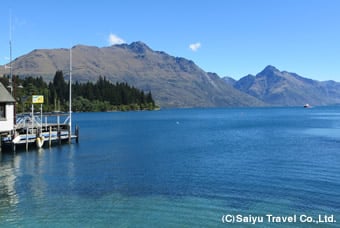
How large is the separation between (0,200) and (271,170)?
26378 mm

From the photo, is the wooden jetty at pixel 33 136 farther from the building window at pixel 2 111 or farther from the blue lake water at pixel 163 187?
the blue lake water at pixel 163 187

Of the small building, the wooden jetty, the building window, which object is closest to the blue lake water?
the wooden jetty

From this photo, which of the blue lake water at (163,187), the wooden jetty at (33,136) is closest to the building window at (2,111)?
the wooden jetty at (33,136)

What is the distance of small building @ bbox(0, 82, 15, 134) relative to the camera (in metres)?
52.7

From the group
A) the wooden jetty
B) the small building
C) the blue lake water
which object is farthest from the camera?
the wooden jetty

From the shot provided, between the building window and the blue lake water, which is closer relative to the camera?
the blue lake water

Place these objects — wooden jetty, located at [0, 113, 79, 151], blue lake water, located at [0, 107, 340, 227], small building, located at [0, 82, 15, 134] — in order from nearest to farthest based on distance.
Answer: blue lake water, located at [0, 107, 340, 227], small building, located at [0, 82, 15, 134], wooden jetty, located at [0, 113, 79, 151]

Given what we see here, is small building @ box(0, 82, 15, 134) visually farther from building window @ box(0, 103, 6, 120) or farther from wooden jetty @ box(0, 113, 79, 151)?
wooden jetty @ box(0, 113, 79, 151)

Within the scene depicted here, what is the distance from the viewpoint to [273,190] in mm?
30656

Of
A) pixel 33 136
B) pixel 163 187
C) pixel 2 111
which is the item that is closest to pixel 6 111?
pixel 2 111

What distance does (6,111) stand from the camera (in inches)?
2099

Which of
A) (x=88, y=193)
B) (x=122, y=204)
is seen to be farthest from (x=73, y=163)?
(x=122, y=204)

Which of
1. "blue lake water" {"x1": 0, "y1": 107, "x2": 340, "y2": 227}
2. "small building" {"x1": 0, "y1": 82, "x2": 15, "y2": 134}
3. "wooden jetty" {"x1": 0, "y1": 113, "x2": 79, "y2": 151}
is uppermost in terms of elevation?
"small building" {"x1": 0, "y1": 82, "x2": 15, "y2": 134}

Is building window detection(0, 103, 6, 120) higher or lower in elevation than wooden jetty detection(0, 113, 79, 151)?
higher
